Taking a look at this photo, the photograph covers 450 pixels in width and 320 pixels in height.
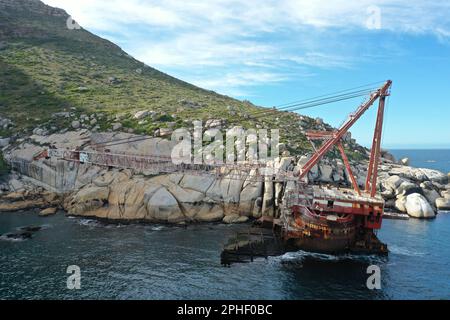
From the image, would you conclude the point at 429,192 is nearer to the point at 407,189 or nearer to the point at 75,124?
the point at 407,189

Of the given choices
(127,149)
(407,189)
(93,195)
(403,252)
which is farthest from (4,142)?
(407,189)

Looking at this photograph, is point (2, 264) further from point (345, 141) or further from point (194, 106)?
point (345, 141)

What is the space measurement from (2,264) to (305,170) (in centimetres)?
4600

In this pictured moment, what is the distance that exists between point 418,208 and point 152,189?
53678 mm

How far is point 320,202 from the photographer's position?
2234 inches

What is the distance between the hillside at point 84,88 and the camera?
98.6 metres

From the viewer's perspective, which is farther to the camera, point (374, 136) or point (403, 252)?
point (374, 136)

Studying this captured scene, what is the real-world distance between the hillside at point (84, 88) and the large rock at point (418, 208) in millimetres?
24869

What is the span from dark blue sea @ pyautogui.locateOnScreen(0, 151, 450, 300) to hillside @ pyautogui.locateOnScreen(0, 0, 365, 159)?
3501 centimetres

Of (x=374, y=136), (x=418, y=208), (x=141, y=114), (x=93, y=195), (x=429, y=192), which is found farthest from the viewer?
(x=141, y=114)

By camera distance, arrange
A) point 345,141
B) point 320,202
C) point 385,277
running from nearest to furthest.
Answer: point 385,277, point 320,202, point 345,141

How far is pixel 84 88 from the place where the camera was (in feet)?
409

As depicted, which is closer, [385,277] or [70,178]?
[385,277]
